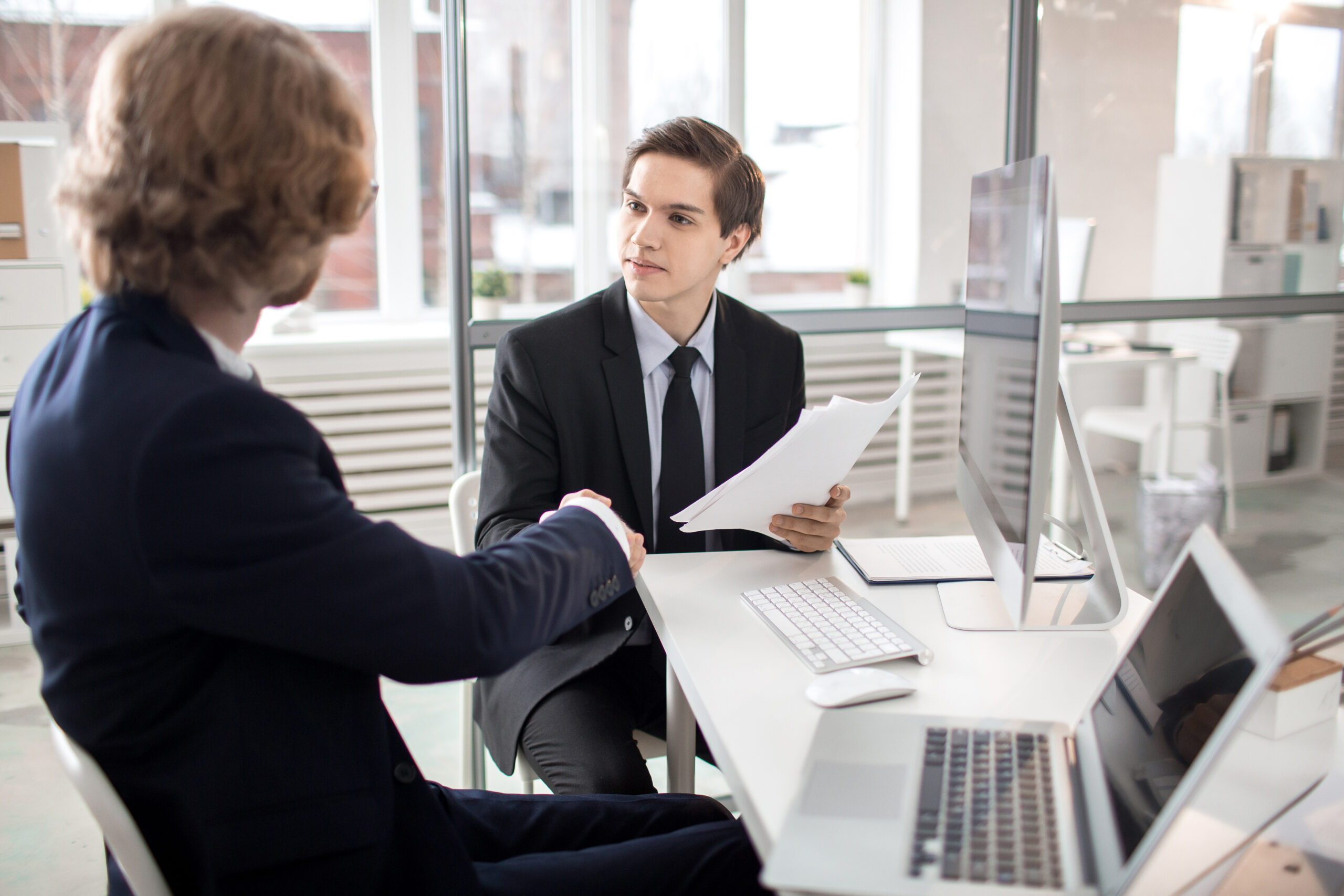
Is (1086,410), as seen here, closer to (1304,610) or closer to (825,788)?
(1304,610)

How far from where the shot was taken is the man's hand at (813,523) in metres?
1.48

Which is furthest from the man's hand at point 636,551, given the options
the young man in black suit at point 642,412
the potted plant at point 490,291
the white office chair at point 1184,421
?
the white office chair at point 1184,421

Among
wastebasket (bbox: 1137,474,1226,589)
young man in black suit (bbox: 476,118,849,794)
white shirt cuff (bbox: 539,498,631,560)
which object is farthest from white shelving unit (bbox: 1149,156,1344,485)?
white shirt cuff (bbox: 539,498,631,560)

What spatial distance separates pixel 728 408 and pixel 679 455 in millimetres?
129

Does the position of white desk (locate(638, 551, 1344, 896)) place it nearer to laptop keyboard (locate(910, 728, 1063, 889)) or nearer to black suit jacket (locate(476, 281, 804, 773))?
laptop keyboard (locate(910, 728, 1063, 889))

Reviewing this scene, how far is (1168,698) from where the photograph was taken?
78 cm

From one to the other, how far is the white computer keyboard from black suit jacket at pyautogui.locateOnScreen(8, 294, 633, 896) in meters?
0.41

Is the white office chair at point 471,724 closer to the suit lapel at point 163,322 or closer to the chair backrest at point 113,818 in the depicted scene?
the chair backrest at point 113,818

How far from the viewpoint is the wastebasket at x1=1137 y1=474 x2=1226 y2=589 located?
3609 millimetres

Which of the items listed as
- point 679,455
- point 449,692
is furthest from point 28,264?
point 679,455

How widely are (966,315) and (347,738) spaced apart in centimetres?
102

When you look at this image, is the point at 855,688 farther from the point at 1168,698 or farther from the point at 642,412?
the point at 642,412

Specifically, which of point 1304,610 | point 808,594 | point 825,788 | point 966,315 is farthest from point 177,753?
point 1304,610

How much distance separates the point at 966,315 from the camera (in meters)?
1.46
